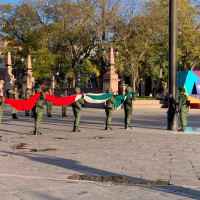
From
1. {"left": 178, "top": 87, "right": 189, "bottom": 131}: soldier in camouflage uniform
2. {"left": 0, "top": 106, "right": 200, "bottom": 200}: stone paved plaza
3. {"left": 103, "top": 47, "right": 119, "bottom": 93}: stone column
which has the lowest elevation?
{"left": 0, "top": 106, "right": 200, "bottom": 200}: stone paved plaza

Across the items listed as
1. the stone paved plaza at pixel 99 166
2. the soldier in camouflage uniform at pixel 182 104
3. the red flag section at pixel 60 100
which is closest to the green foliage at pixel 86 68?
the red flag section at pixel 60 100

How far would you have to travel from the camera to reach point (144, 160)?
8.41m

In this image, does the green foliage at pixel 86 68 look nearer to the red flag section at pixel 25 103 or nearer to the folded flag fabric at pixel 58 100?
the folded flag fabric at pixel 58 100

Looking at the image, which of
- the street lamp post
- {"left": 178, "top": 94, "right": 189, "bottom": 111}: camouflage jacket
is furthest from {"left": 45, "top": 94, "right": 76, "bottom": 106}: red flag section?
{"left": 178, "top": 94, "right": 189, "bottom": 111}: camouflage jacket

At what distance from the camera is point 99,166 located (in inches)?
307

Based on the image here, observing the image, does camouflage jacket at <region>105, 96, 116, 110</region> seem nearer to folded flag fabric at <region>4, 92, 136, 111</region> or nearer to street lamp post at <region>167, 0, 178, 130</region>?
folded flag fabric at <region>4, 92, 136, 111</region>

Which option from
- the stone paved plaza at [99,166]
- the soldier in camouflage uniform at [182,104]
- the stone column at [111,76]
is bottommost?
the stone paved plaza at [99,166]

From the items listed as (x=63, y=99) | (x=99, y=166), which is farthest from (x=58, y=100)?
(x=99, y=166)

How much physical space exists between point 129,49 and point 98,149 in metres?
31.4

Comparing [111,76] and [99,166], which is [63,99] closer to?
[99,166]

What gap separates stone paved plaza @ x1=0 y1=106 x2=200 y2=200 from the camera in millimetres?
5701

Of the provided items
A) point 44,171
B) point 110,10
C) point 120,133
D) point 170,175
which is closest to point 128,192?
point 170,175

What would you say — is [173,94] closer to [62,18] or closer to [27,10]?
[62,18]

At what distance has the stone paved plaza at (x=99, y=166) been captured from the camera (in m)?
5.70
